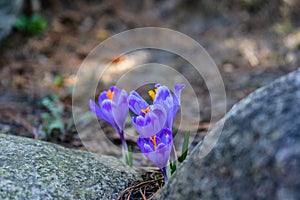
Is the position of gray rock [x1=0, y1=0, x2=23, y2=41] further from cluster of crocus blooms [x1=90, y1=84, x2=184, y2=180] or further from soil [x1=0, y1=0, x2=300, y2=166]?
cluster of crocus blooms [x1=90, y1=84, x2=184, y2=180]

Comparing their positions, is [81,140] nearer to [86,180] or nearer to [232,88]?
[86,180]

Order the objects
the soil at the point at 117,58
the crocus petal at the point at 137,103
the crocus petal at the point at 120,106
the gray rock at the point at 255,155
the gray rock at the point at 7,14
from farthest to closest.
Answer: the gray rock at the point at 7,14 < the soil at the point at 117,58 < the crocus petal at the point at 120,106 < the crocus petal at the point at 137,103 < the gray rock at the point at 255,155

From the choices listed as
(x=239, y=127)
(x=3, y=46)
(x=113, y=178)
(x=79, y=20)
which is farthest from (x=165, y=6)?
(x=239, y=127)

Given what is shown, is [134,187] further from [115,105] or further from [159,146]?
[115,105]

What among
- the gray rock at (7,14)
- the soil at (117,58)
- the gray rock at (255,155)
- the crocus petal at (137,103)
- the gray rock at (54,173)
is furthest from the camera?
the gray rock at (7,14)

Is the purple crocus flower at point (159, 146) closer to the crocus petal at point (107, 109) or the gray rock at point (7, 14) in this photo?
the crocus petal at point (107, 109)

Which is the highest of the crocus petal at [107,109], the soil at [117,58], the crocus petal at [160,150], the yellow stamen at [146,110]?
the soil at [117,58]

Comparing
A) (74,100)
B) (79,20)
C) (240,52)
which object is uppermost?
(79,20)

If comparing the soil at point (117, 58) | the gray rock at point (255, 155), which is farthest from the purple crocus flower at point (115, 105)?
the soil at point (117, 58)
